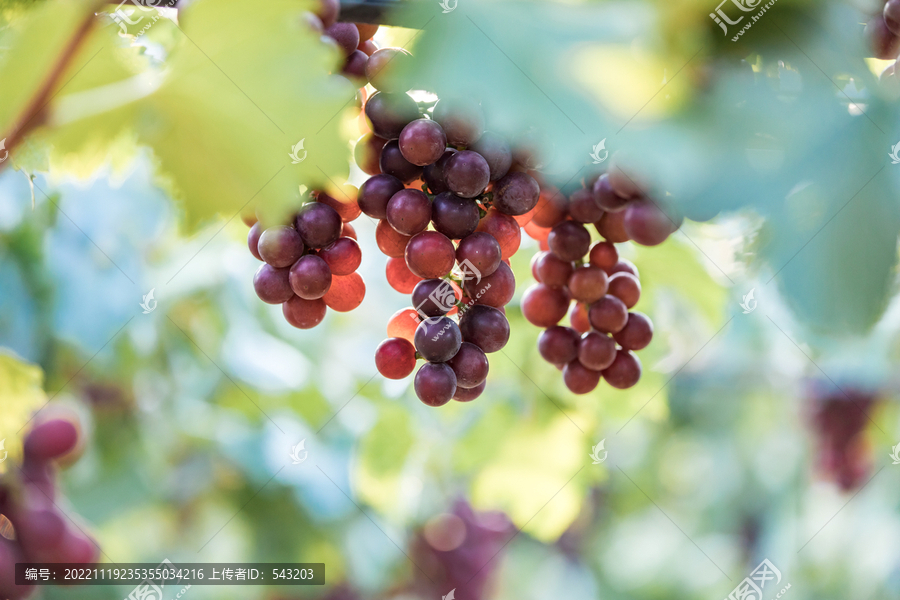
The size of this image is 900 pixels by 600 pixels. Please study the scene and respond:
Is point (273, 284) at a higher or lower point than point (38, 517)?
higher

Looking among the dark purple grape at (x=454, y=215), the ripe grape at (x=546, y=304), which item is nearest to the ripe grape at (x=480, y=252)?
the dark purple grape at (x=454, y=215)

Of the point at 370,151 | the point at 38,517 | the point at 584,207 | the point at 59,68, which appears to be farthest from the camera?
the point at 38,517

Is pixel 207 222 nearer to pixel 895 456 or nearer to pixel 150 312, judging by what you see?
pixel 150 312

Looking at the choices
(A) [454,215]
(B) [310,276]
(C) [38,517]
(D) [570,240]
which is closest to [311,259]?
(B) [310,276]

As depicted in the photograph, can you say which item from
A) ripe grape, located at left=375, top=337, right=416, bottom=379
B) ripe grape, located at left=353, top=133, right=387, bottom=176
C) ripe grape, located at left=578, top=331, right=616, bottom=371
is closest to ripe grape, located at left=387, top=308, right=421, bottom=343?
ripe grape, located at left=375, top=337, right=416, bottom=379

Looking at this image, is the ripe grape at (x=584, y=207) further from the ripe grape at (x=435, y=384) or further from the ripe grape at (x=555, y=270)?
the ripe grape at (x=435, y=384)

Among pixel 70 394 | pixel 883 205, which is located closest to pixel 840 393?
pixel 883 205

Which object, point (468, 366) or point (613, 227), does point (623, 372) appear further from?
point (468, 366)
